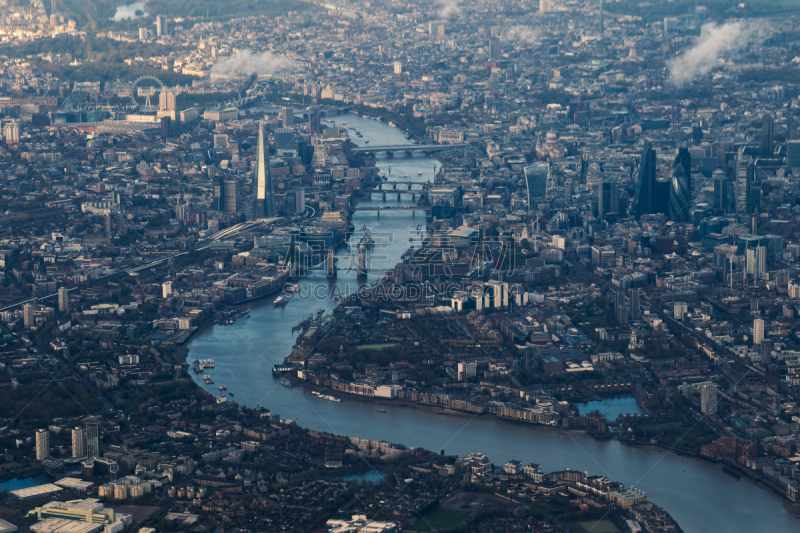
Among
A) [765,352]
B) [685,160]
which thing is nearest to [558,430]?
[765,352]

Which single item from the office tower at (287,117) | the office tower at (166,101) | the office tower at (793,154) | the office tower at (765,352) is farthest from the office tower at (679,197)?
the office tower at (166,101)

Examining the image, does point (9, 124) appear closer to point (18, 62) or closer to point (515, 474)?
point (18, 62)

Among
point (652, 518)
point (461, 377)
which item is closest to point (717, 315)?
point (461, 377)

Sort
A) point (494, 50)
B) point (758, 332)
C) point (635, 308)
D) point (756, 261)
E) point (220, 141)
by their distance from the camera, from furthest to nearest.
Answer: point (494, 50), point (220, 141), point (756, 261), point (635, 308), point (758, 332)

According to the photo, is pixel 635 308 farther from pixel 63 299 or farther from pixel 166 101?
pixel 166 101

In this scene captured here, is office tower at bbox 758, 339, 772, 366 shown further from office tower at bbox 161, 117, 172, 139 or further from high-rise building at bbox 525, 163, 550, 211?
office tower at bbox 161, 117, 172, 139

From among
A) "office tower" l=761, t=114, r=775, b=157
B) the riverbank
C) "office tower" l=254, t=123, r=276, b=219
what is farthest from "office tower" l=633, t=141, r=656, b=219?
the riverbank
